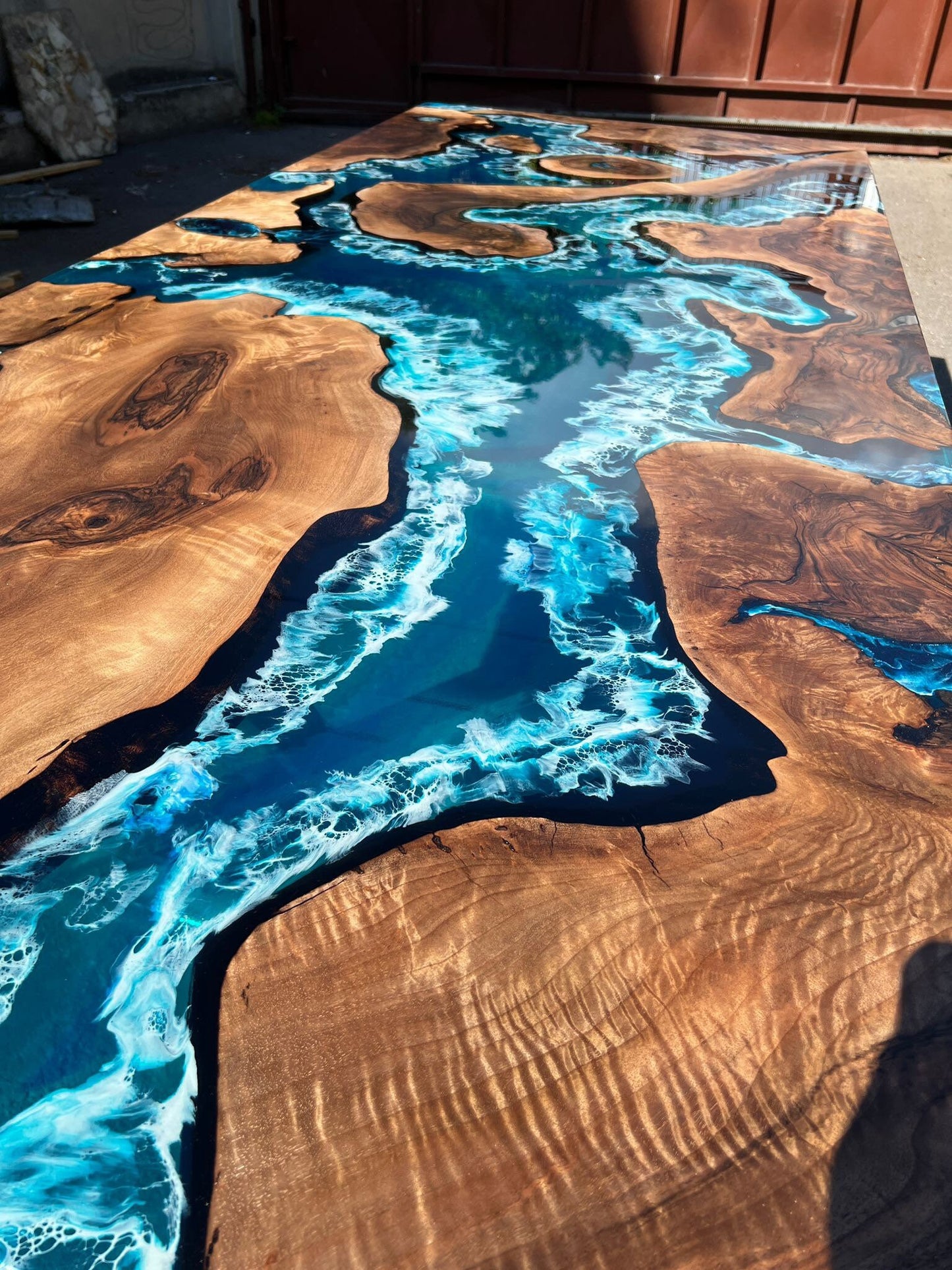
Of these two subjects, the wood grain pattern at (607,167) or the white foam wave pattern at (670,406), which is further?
the wood grain pattern at (607,167)

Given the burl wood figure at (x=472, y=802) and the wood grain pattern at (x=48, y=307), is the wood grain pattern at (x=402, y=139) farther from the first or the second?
the burl wood figure at (x=472, y=802)

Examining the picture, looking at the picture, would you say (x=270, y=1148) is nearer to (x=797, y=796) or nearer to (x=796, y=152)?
(x=797, y=796)

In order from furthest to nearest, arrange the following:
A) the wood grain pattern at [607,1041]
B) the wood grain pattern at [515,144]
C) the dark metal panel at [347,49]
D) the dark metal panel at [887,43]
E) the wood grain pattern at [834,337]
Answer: the dark metal panel at [347,49]
the dark metal panel at [887,43]
the wood grain pattern at [515,144]
the wood grain pattern at [834,337]
the wood grain pattern at [607,1041]

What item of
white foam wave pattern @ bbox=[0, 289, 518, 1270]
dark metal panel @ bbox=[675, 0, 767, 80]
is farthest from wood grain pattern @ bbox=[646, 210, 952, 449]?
dark metal panel @ bbox=[675, 0, 767, 80]

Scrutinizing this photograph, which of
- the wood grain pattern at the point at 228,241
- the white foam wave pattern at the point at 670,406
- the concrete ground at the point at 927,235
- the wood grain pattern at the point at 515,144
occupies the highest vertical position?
the wood grain pattern at the point at 515,144

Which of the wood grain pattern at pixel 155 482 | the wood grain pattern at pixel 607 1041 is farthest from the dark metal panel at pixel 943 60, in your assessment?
the wood grain pattern at pixel 607 1041

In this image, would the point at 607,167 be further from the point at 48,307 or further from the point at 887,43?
the point at 887,43

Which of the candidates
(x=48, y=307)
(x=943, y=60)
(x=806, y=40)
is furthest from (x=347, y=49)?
(x=48, y=307)

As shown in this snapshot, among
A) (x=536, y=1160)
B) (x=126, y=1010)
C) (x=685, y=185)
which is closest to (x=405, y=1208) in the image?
(x=536, y=1160)
